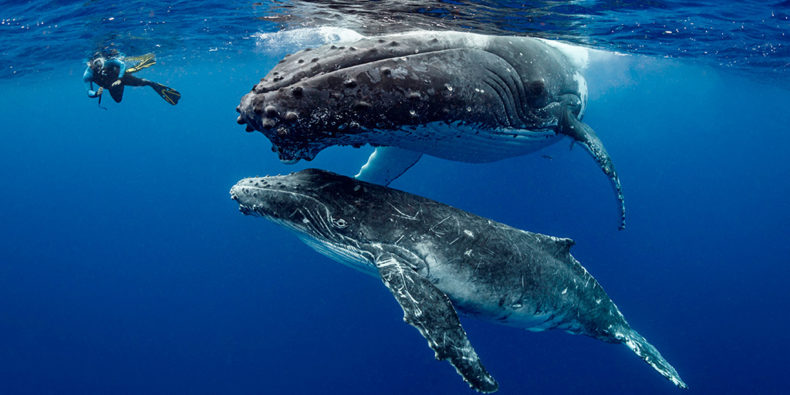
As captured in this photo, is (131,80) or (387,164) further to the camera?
(131,80)

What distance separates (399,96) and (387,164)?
315cm

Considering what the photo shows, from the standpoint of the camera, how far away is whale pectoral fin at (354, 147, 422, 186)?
6.11 meters

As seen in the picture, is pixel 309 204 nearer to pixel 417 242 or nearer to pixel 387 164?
pixel 417 242

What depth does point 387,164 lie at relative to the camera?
631cm

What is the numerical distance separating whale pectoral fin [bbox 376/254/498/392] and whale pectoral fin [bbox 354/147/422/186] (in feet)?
8.64

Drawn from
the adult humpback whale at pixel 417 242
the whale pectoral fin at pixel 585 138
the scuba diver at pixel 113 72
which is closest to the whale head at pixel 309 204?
the adult humpback whale at pixel 417 242

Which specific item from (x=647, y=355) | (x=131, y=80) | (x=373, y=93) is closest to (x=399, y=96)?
(x=373, y=93)

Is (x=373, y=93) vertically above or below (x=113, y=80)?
above

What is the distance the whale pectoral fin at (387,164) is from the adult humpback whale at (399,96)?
1.35 meters

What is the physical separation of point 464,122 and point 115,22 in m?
16.8

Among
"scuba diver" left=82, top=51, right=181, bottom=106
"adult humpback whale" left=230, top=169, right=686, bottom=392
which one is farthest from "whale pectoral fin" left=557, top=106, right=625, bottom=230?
"scuba diver" left=82, top=51, right=181, bottom=106

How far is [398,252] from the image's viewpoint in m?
4.25

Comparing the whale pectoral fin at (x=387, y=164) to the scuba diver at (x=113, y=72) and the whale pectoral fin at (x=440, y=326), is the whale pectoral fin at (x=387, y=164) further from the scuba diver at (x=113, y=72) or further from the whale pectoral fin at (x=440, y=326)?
the scuba diver at (x=113, y=72)

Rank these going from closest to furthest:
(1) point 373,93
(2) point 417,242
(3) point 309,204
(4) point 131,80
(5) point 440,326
Answer: (1) point 373,93 < (5) point 440,326 < (2) point 417,242 < (3) point 309,204 < (4) point 131,80
